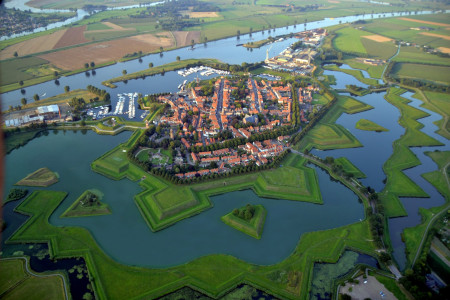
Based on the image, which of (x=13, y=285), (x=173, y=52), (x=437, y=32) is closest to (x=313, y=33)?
(x=437, y=32)

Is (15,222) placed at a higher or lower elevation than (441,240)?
higher

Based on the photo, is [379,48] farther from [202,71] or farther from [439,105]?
[202,71]

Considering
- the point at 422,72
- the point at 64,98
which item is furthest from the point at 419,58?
the point at 64,98

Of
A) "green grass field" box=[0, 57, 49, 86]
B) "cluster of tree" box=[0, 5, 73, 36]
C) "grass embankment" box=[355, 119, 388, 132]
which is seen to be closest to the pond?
"grass embankment" box=[355, 119, 388, 132]

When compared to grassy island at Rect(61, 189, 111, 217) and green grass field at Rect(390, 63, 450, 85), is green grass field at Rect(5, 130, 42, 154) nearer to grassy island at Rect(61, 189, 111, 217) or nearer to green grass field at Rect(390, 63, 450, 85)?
grassy island at Rect(61, 189, 111, 217)

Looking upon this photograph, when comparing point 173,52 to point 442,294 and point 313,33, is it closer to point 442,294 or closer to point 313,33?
point 313,33

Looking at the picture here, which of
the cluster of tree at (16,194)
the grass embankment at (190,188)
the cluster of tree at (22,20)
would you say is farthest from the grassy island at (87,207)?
the cluster of tree at (22,20)
